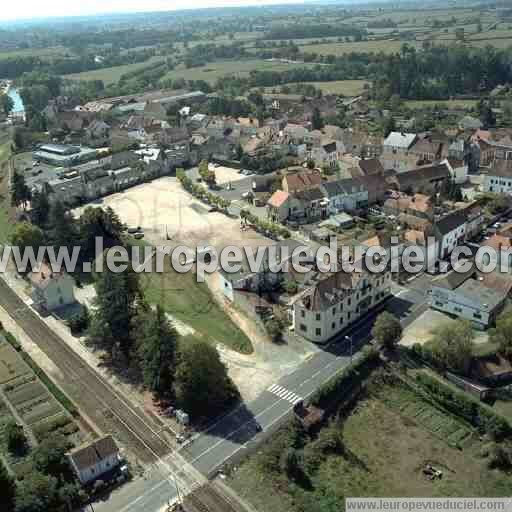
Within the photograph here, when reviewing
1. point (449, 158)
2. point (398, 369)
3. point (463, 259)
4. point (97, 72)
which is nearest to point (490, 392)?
point (398, 369)

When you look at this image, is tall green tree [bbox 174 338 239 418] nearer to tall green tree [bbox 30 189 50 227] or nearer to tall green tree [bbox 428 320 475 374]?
tall green tree [bbox 428 320 475 374]

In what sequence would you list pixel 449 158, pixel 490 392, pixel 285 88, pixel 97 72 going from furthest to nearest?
1. pixel 97 72
2. pixel 285 88
3. pixel 449 158
4. pixel 490 392

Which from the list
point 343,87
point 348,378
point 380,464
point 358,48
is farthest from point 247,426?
point 358,48

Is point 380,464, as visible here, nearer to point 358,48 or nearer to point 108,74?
point 108,74

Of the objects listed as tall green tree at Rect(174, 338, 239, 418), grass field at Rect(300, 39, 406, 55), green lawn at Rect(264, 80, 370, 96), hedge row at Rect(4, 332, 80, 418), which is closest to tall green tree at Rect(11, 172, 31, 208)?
hedge row at Rect(4, 332, 80, 418)

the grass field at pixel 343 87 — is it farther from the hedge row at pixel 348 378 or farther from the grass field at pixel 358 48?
the hedge row at pixel 348 378

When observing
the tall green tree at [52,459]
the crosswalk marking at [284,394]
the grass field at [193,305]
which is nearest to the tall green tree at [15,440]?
the tall green tree at [52,459]

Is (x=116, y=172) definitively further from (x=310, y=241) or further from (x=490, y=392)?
(x=490, y=392)
